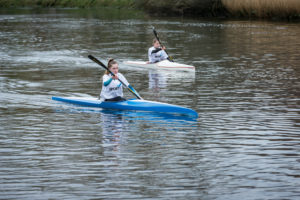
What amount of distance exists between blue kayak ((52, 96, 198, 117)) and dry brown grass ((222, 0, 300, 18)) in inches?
1151

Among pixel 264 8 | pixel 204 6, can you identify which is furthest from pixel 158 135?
pixel 204 6

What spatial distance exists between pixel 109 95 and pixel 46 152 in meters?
4.07

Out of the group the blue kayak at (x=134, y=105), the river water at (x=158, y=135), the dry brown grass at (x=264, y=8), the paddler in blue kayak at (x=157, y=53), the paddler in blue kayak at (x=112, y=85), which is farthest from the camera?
the dry brown grass at (x=264, y=8)

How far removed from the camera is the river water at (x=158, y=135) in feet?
21.5

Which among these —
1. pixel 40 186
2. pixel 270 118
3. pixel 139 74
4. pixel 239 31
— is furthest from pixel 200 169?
pixel 239 31

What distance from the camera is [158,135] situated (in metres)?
9.24

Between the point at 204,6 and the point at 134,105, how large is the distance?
41.8m

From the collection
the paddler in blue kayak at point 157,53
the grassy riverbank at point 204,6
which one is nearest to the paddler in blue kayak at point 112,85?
the paddler in blue kayak at point 157,53

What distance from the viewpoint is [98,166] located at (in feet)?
24.3

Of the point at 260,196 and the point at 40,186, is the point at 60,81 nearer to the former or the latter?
the point at 40,186

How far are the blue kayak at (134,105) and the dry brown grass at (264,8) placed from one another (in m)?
29.2

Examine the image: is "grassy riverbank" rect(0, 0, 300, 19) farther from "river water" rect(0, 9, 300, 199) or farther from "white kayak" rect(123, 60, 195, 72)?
"white kayak" rect(123, 60, 195, 72)

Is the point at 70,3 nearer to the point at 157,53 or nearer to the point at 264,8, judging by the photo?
the point at 264,8

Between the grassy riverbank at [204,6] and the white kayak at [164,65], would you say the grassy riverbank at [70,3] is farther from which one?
the white kayak at [164,65]
